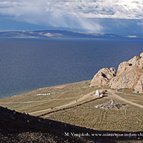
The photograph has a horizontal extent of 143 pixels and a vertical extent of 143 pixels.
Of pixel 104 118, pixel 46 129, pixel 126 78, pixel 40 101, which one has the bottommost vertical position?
pixel 40 101

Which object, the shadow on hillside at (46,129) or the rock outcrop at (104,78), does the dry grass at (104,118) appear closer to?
the shadow on hillside at (46,129)

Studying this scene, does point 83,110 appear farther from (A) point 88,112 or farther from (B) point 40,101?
(B) point 40,101

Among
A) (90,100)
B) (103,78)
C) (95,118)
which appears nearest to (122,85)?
(103,78)

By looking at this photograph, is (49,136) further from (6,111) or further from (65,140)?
(6,111)

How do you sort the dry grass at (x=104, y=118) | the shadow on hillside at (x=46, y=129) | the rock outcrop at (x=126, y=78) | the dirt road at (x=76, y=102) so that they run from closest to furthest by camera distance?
the shadow on hillside at (x=46, y=129), the dry grass at (x=104, y=118), the dirt road at (x=76, y=102), the rock outcrop at (x=126, y=78)

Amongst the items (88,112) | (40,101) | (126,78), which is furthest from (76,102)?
(126,78)

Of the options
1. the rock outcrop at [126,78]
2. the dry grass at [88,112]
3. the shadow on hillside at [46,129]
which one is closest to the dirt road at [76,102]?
the dry grass at [88,112]
